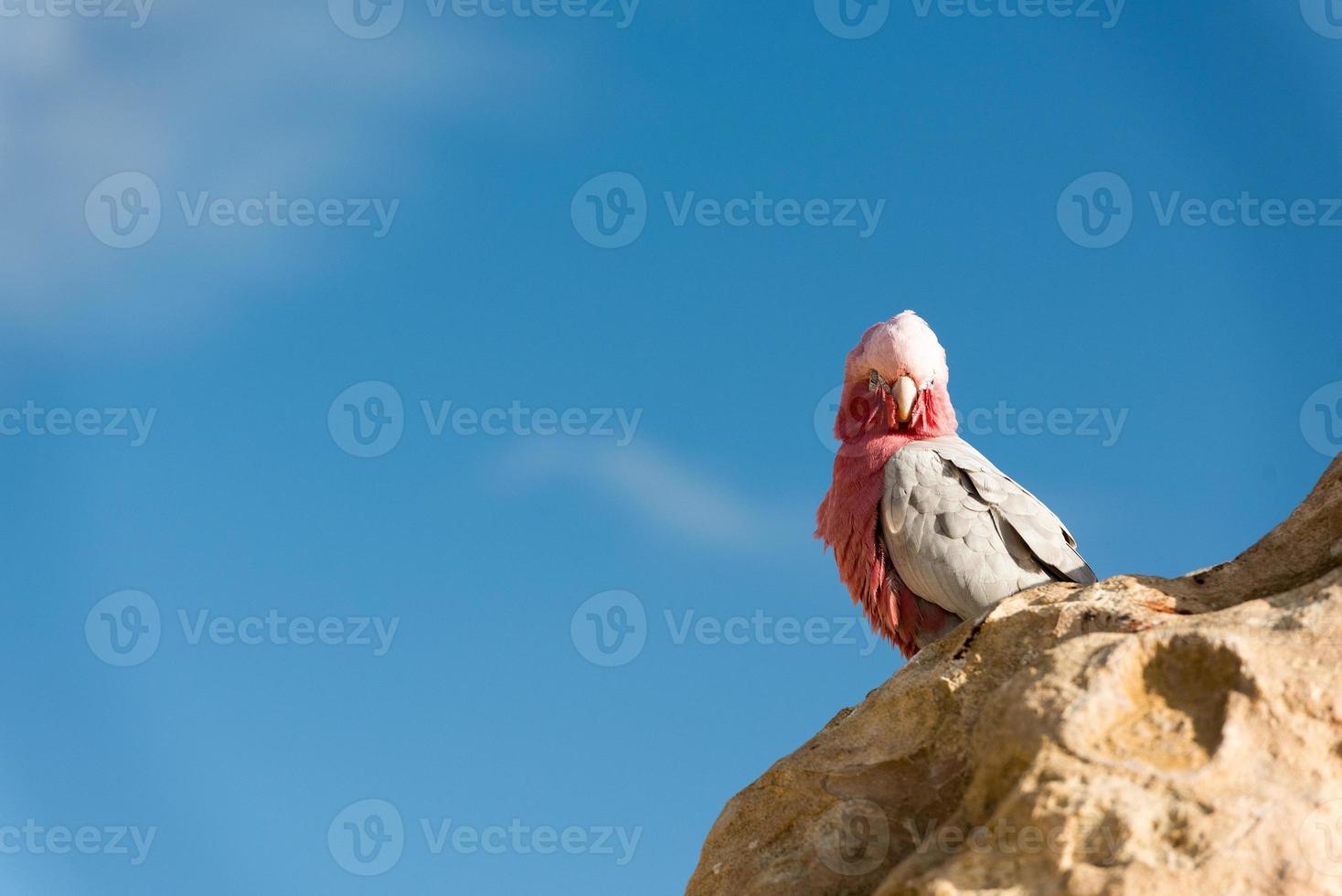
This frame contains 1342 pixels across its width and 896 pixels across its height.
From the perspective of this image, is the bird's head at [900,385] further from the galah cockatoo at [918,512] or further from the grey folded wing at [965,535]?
the grey folded wing at [965,535]

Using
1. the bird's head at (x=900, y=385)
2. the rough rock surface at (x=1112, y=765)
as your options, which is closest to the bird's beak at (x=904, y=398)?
the bird's head at (x=900, y=385)

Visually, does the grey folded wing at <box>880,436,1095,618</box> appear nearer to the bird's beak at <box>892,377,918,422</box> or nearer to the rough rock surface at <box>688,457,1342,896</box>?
the bird's beak at <box>892,377,918,422</box>

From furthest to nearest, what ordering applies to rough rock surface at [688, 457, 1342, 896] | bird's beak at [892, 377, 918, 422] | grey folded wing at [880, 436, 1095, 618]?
bird's beak at [892, 377, 918, 422], grey folded wing at [880, 436, 1095, 618], rough rock surface at [688, 457, 1342, 896]

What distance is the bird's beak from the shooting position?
7855 mm

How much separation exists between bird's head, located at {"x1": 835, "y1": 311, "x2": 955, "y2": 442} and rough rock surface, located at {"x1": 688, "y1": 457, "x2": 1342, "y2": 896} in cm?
438

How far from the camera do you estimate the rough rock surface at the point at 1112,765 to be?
240 centimetres

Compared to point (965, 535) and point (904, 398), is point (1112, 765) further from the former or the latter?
point (904, 398)

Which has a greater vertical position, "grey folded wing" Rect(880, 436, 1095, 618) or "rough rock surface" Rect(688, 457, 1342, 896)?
"grey folded wing" Rect(880, 436, 1095, 618)

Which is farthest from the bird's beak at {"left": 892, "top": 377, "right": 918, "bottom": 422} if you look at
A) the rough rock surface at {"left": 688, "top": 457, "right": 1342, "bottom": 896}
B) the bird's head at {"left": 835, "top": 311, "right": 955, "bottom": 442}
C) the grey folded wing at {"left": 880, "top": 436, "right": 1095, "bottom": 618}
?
the rough rock surface at {"left": 688, "top": 457, "right": 1342, "bottom": 896}

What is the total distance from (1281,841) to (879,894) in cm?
89

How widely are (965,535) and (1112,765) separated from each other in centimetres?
475

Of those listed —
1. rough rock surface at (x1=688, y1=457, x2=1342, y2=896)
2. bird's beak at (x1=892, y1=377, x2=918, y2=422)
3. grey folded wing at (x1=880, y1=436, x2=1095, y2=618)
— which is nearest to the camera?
rough rock surface at (x1=688, y1=457, x2=1342, y2=896)

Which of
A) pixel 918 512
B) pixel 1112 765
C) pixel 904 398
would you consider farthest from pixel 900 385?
pixel 1112 765

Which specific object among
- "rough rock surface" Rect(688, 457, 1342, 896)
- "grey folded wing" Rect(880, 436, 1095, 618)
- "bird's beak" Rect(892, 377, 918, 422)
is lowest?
"rough rock surface" Rect(688, 457, 1342, 896)
